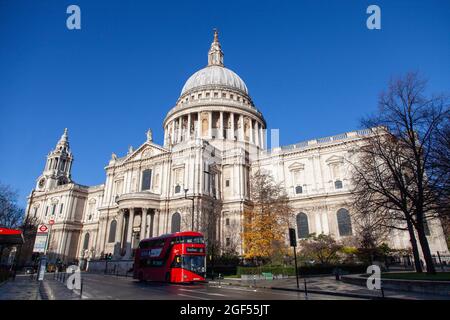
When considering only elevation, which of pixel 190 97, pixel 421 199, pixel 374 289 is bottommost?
pixel 374 289

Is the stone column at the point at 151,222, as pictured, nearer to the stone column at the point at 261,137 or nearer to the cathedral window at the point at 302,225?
the cathedral window at the point at 302,225

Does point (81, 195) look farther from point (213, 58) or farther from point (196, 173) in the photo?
point (213, 58)

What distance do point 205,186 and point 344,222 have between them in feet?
65.3

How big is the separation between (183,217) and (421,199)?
2770 centimetres

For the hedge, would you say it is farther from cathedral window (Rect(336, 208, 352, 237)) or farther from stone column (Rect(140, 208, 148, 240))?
stone column (Rect(140, 208, 148, 240))

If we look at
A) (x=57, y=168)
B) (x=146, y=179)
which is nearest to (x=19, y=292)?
(x=146, y=179)

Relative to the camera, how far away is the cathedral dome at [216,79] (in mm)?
65688

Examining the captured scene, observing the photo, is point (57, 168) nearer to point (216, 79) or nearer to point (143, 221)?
point (143, 221)

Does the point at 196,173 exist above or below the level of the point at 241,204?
above
